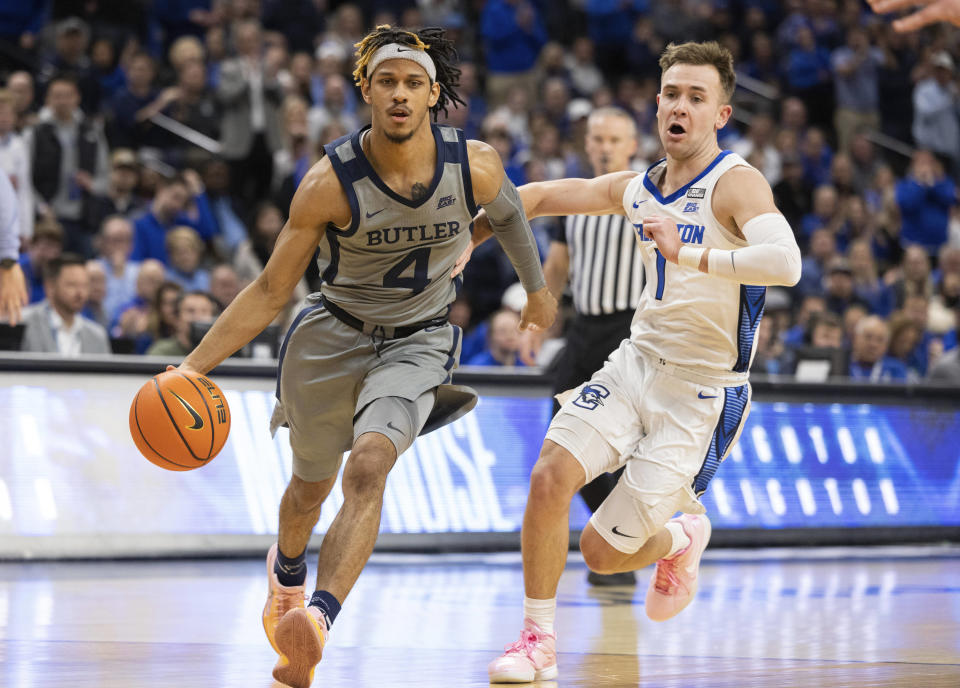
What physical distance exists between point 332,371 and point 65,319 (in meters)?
4.28

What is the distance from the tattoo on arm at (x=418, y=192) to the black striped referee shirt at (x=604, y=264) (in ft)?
7.71

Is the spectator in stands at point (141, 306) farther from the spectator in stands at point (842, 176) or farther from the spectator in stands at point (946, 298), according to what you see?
the spectator in stands at point (842, 176)

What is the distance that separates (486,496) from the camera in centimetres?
845

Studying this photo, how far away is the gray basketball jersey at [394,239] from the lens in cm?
468

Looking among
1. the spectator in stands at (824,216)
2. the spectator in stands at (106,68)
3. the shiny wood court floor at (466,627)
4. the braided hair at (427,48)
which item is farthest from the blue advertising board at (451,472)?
the spectator in stands at (106,68)

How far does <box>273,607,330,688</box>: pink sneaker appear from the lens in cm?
403

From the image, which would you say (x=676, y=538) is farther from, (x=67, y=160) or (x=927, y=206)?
(x=927, y=206)

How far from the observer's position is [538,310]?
5.25 meters

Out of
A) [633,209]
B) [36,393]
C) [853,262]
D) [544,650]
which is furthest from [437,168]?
[853,262]

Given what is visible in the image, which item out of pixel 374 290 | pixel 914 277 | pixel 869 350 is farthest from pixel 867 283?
pixel 374 290

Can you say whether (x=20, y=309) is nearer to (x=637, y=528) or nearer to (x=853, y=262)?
(x=637, y=528)

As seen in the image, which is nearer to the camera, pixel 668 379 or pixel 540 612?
pixel 540 612

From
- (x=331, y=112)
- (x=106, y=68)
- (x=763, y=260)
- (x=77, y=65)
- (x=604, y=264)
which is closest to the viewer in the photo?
(x=763, y=260)

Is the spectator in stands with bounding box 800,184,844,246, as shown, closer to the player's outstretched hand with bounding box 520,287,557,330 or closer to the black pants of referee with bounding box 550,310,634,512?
the black pants of referee with bounding box 550,310,634,512
